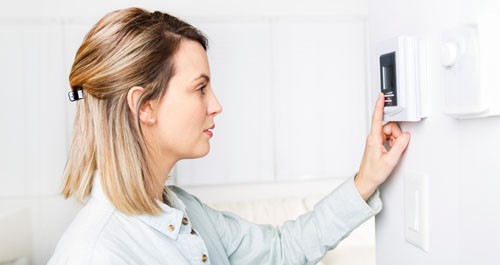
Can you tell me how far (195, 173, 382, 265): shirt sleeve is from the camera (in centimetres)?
108

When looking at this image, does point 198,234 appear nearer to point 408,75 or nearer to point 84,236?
point 84,236

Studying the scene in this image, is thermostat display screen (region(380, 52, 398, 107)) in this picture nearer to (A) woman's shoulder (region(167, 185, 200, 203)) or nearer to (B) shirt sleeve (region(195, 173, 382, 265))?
(B) shirt sleeve (region(195, 173, 382, 265))

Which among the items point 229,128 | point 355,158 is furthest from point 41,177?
point 355,158

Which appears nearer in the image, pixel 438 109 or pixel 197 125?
pixel 438 109

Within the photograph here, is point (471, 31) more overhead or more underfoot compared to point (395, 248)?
more overhead

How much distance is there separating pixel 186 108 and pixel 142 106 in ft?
0.32

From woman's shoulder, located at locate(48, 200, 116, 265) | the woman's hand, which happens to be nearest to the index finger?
the woman's hand

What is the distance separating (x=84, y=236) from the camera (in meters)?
0.90

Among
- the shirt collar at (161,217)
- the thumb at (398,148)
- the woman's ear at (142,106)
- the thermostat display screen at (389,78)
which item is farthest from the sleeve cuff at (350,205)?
the woman's ear at (142,106)

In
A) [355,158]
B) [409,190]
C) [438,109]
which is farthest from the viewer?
[355,158]

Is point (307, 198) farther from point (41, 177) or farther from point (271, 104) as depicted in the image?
point (41, 177)

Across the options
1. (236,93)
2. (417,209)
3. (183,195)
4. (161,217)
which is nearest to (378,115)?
(417,209)

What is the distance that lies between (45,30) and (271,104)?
159 cm

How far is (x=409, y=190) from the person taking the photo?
3.01 feet
